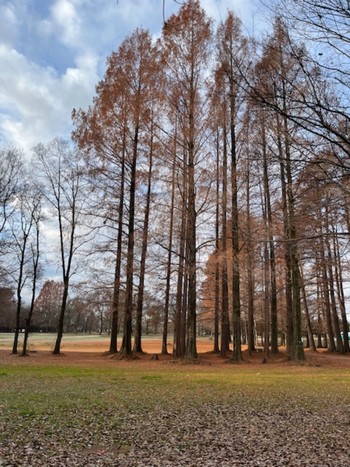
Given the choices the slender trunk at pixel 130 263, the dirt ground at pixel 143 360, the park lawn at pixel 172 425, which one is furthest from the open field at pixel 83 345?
the park lawn at pixel 172 425

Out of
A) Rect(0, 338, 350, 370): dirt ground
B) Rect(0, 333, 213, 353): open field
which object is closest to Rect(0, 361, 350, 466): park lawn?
Rect(0, 338, 350, 370): dirt ground

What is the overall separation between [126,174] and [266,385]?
42.5 feet

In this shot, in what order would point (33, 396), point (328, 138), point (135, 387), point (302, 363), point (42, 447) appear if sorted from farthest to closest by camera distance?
point (302, 363), point (135, 387), point (33, 396), point (328, 138), point (42, 447)

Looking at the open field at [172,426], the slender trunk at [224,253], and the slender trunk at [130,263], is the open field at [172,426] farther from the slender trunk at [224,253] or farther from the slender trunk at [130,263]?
the slender trunk at [130,263]

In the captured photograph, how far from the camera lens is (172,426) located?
203 inches

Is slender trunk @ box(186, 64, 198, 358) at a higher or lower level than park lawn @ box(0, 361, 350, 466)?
higher

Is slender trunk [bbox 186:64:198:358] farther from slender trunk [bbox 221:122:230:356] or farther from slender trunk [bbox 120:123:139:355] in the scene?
slender trunk [bbox 120:123:139:355]

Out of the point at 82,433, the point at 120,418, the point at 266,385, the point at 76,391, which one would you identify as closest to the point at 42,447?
the point at 82,433

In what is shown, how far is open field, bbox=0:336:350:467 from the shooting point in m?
3.99

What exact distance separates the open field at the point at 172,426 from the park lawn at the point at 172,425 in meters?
0.01

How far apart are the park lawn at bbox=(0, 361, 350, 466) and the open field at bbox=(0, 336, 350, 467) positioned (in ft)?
0.04

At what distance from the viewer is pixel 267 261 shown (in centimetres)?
1767

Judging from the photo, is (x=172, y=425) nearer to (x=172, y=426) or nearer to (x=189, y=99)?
(x=172, y=426)

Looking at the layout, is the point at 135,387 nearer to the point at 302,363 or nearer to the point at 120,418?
the point at 120,418
